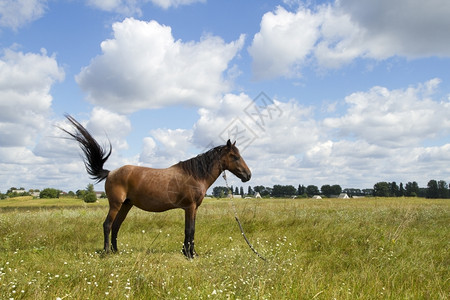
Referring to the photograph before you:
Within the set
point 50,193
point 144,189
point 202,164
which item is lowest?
point 144,189

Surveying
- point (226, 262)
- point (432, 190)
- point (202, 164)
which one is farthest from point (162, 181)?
point (432, 190)

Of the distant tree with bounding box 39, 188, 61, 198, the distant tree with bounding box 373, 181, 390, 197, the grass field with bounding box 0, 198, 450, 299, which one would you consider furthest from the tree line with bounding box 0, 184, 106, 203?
the distant tree with bounding box 373, 181, 390, 197

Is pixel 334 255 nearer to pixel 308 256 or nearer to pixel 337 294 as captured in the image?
pixel 308 256

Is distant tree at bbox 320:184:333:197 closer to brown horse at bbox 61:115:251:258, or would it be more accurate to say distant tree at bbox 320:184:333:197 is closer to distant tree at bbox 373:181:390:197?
distant tree at bbox 373:181:390:197

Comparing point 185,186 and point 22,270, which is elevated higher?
point 185,186

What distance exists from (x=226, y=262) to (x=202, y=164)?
2544 millimetres

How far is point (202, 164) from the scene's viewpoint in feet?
25.1

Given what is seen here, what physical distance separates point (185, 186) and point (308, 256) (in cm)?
311

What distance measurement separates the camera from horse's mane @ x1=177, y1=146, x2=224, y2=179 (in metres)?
7.62

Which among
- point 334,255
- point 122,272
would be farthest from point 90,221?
point 334,255

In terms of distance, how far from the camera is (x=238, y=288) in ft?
14.6

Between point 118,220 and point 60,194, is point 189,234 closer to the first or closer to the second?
point 118,220

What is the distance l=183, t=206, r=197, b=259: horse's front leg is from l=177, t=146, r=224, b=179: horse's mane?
79cm

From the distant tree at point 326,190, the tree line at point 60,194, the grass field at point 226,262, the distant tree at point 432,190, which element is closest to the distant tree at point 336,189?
the distant tree at point 326,190
